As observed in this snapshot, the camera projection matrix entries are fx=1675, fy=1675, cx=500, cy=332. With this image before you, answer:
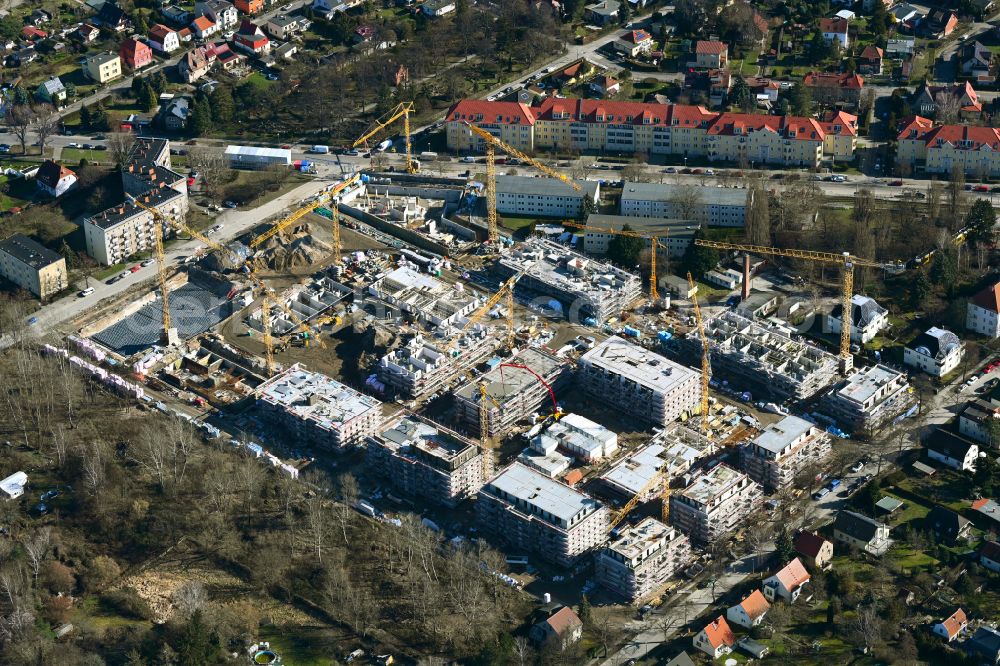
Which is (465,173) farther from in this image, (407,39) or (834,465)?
(834,465)

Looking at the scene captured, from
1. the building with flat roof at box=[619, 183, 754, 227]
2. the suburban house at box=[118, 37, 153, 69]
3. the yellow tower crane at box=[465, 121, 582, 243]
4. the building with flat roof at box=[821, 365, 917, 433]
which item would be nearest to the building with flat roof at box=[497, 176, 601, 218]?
the yellow tower crane at box=[465, 121, 582, 243]

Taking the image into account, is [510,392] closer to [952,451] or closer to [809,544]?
[809,544]

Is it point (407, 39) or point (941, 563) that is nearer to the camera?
Answer: point (941, 563)

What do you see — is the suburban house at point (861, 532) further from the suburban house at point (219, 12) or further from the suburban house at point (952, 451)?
the suburban house at point (219, 12)

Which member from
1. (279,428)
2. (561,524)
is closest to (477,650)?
(561,524)

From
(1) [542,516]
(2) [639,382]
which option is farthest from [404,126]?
(1) [542,516]

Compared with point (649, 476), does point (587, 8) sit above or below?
above

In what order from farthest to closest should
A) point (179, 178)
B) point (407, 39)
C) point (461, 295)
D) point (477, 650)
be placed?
1. point (407, 39)
2. point (179, 178)
3. point (461, 295)
4. point (477, 650)
